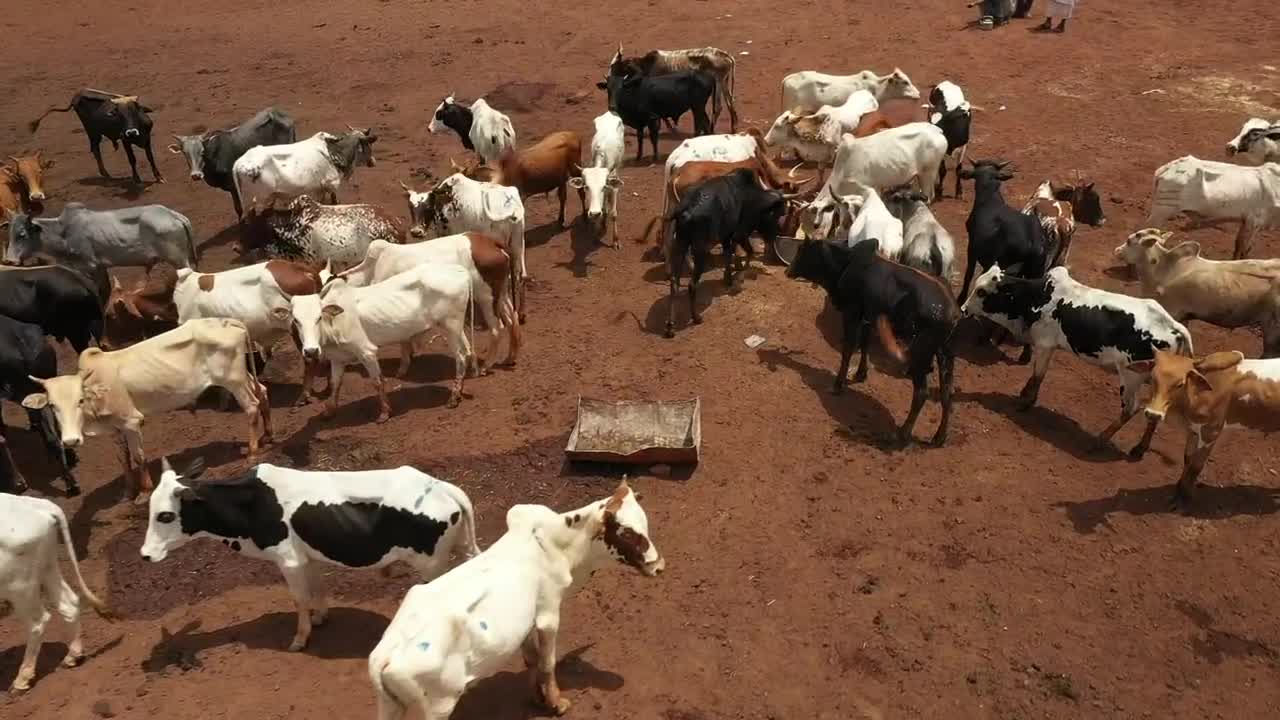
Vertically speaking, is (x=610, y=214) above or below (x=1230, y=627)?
→ above

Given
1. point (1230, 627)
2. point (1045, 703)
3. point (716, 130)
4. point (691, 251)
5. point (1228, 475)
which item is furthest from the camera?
point (716, 130)

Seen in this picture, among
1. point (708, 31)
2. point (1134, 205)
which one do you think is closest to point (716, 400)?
Answer: point (1134, 205)

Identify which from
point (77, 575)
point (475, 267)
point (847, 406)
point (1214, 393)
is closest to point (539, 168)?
point (475, 267)

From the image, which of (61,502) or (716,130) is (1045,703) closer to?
(61,502)

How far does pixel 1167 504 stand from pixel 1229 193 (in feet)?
18.2

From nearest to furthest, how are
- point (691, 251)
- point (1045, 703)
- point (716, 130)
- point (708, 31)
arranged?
point (1045, 703)
point (691, 251)
point (716, 130)
point (708, 31)

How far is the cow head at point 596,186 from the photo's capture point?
12.5m

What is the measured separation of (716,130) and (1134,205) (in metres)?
7.12

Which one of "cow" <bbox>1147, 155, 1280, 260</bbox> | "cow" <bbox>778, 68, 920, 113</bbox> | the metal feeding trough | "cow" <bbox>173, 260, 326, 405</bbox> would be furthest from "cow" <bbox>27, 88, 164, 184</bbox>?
"cow" <bbox>1147, 155, 1280, 260</bbox>

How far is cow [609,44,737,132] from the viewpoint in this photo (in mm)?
16578

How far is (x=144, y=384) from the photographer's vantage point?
830cm

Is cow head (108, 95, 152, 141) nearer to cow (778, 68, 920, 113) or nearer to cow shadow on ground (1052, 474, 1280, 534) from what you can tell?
cow (778, 68, 920, 113)

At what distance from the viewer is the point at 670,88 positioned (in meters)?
15.7

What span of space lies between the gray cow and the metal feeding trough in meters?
5.88
